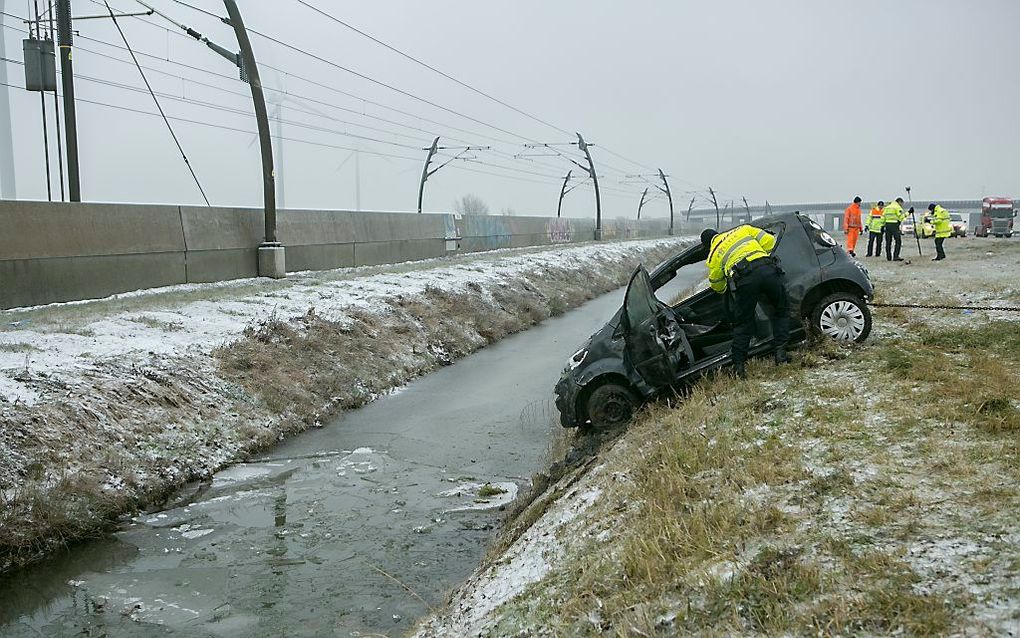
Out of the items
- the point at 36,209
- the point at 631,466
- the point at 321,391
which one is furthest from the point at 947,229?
the point at 36,209

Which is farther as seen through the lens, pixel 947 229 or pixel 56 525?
pixel 947 229

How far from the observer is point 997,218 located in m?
56.0

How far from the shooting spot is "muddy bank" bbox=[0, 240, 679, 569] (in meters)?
7.41

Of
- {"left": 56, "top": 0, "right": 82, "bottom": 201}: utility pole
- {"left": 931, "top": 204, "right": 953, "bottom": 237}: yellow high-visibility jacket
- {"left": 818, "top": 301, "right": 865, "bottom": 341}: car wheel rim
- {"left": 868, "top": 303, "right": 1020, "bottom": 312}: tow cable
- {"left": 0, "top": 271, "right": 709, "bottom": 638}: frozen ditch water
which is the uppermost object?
{"left": 56, "top": 0, "right": 82, "bottom": 201}: utility pole

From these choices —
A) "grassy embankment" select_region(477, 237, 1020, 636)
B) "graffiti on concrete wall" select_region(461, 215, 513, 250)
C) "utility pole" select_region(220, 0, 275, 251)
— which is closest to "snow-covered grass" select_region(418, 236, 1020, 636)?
"grassy embankment" select_region(477, 237, 1020, 636)

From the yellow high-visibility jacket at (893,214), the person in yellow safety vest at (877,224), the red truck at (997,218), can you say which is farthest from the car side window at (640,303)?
the red truck at (997,218)

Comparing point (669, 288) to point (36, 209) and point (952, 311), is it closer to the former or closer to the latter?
point (952, 311)

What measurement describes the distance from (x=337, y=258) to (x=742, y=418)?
61.3ft

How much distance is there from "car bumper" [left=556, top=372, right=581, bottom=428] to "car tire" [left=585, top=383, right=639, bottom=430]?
0.58 ft

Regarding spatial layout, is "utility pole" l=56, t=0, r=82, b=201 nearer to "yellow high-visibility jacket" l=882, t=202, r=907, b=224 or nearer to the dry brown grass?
the dry brown grass

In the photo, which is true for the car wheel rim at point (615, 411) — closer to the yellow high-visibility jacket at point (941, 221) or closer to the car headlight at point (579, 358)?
the car headlight at point (579, 358)

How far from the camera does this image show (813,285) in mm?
8656

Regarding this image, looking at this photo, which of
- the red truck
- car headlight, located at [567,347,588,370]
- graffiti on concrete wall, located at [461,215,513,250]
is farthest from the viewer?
the red truck

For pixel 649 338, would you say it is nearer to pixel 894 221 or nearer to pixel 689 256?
pixel 689 256
